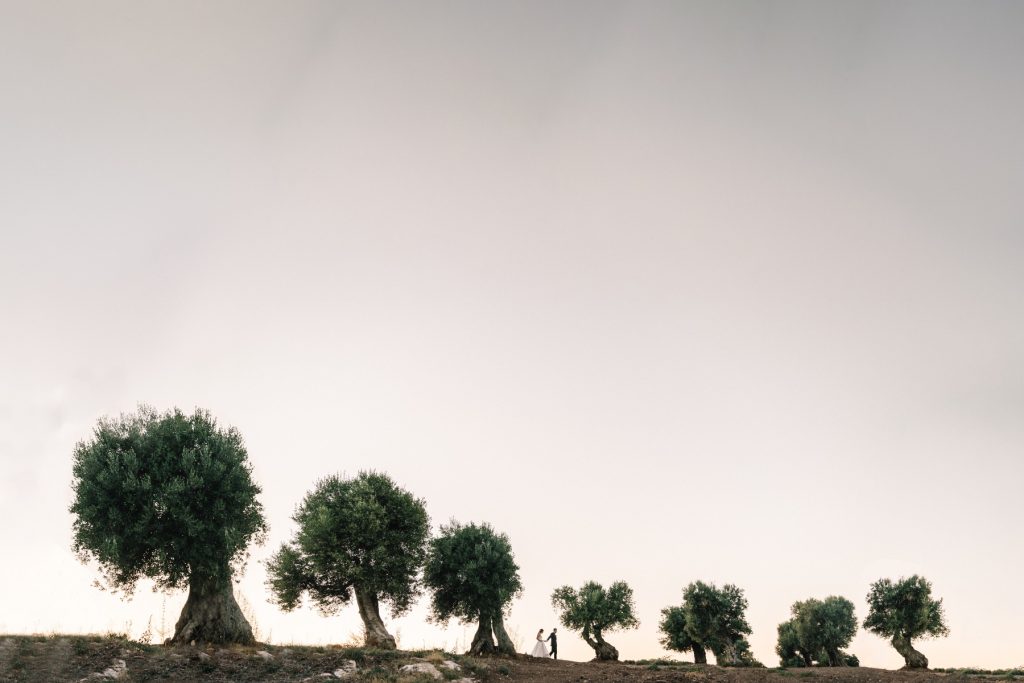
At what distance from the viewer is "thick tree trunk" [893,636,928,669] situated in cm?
6151

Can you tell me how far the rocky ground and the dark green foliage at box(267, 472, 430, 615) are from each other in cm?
1025

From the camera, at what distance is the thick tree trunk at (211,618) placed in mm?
35156

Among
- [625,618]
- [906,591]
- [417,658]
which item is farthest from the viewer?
[906,591]

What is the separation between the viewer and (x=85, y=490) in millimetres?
34750

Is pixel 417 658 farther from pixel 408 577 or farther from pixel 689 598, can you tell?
pixel 689 598

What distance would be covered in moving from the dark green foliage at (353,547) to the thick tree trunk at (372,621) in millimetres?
640

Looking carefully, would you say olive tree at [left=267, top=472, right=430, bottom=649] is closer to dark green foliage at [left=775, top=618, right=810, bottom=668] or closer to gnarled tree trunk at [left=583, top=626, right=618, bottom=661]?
gnarled tree trunk at [left=583, top=626, right=618, bottom=661]

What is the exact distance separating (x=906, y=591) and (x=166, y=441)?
71457mm

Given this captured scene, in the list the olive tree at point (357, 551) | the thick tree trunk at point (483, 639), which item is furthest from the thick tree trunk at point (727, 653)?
the olive tree at point (357, 551)

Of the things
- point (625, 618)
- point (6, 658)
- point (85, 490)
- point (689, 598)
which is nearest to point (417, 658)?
point (6, 658)

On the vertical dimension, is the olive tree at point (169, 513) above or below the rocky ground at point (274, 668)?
above

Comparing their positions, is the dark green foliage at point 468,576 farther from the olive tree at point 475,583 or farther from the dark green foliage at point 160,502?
the dark green foliage at point 160,502

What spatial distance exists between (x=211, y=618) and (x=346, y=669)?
10.8 meters

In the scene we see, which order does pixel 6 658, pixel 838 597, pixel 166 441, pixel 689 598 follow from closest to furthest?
pixel 6 658, pixel 166 441, pixel 689 598, pixel 838 597
